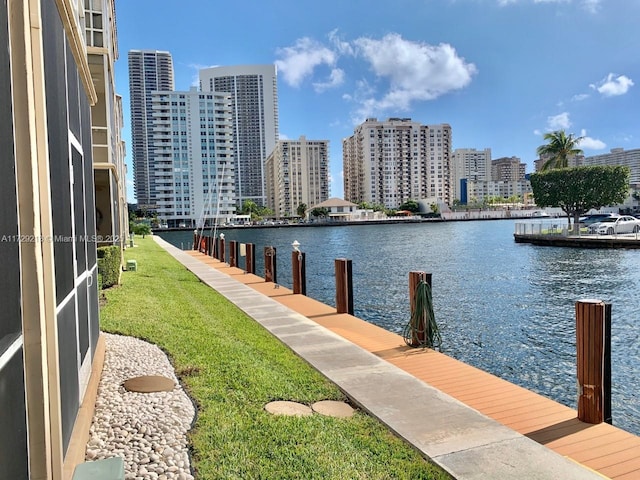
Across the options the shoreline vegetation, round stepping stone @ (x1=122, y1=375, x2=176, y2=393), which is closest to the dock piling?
round stepping stone @ (x1=122, y1=375, x2=176, y2=393)

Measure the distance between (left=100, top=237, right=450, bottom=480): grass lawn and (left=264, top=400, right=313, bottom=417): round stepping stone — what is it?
0.10 metres

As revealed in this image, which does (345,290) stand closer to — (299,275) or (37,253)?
(299,275)

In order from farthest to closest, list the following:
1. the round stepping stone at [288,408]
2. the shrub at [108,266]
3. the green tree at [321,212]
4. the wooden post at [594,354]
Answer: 1. the green tree at [321,212]
2. the shrub at [108,266]
3. the wooden post at [594,354]
4. the round stepping stone at [288,408]

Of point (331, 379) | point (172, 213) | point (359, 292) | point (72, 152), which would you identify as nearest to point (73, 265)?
point (72, 152)

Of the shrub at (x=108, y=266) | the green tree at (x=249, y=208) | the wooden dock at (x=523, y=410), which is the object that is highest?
the green tree at (x=249, y=208)

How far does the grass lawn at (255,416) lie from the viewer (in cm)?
389

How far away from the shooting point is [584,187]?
49312 millimetres

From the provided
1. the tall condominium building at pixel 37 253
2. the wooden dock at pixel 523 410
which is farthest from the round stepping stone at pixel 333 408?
the tall condominium building at pixel 37 253

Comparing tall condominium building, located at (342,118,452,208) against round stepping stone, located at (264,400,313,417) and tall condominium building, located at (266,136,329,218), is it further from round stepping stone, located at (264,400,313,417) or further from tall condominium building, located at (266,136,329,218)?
round stepping stone, located at (264,400,313,417)

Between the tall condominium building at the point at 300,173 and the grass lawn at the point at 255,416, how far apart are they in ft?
555

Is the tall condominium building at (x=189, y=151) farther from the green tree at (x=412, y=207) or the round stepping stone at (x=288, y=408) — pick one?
the round stepping stone at (x=288, y=408)

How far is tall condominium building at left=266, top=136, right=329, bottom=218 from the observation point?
180375 millimetres

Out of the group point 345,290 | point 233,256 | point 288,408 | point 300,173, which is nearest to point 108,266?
point 345,290

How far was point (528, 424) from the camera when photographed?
5.08 m
